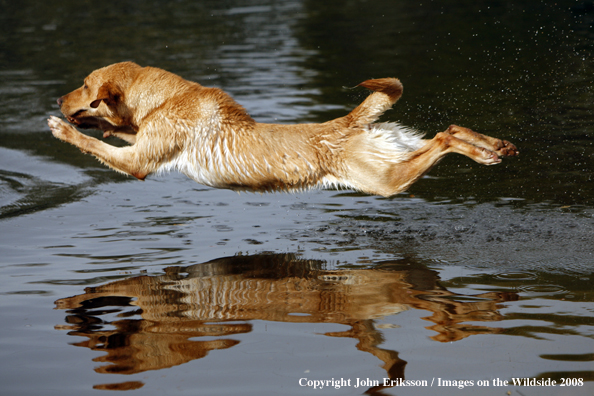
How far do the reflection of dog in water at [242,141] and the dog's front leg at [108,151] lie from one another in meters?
0.01

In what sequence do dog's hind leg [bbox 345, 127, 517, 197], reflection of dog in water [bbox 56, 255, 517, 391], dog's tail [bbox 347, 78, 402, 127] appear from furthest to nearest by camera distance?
dog's tail [bbox 347, 78, 402, 127], dog's hind leg [bbox 345, 127, 517, 197], reflection of dog in water [bbox 56, 255, 517, 391]

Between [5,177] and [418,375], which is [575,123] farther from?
[5,177]

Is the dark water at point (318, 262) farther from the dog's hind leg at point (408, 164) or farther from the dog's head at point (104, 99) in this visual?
the dog's head at point (104, 99)

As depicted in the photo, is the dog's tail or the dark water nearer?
the dark water

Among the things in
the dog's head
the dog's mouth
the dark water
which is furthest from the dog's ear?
the dark water

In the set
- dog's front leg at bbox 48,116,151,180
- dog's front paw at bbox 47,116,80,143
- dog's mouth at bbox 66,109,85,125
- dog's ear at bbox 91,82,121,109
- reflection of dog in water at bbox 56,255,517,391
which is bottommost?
reflection of dog in water at bbox 56,255,517,391

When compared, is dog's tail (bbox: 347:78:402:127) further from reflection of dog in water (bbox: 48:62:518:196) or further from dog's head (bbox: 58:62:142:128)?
dog's head (bbox: 58:62:142:128)

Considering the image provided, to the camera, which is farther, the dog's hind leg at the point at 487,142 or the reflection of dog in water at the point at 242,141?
the reflection of dog in water at the point at 242,141

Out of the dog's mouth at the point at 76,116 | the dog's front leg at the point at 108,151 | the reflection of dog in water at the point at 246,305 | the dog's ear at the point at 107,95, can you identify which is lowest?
the reflection of dog in water at the point at 246,305

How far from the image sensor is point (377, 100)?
617 centimetres

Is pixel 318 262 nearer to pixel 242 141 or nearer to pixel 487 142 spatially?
pixel 242 141

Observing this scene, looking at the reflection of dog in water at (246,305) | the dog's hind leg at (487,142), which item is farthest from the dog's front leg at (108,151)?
the dog's hind leg at (487,142)

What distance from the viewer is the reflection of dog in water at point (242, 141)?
19.9 feet

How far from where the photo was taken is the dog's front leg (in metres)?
6.50
